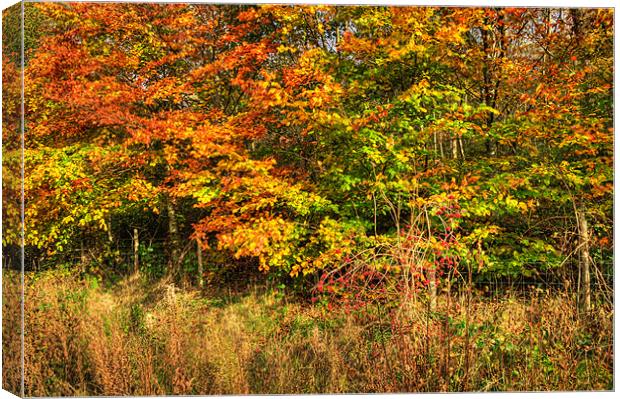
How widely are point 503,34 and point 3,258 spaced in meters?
4.73

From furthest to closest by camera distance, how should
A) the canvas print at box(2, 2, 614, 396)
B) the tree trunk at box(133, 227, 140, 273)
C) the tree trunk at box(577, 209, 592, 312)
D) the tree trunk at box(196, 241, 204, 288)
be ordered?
the tree trunk at box(133, 227, 140, 273) < the tree trunk at box(196, 241, 204, 288) < the tree trunk at box(577, 209, 592, 312) < the canvas print at box(2, 2, 614, 396)

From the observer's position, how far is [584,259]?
4.64m

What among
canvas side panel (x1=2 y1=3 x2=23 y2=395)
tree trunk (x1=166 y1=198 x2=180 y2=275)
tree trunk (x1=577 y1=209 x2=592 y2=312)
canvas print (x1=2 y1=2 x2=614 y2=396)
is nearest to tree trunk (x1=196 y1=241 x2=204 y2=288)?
canvas print (x1=2 y1=2 x2=614 y2=396)

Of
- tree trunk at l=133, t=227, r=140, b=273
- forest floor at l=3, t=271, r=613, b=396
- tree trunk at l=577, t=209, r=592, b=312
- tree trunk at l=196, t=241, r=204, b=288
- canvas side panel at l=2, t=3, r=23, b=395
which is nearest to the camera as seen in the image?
canvas side panel at l=2, t=3, r=23, b=395

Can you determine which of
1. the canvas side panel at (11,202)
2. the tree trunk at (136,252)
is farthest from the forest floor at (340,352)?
the tree trunk at (136,252)

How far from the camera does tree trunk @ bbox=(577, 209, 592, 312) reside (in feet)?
14.3

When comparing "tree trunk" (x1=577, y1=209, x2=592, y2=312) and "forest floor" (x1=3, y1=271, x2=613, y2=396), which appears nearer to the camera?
"forest floor" (x1=3, y1=271, x2=613, y2=396)

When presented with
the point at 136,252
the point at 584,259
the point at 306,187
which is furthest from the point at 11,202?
the point at 584,259

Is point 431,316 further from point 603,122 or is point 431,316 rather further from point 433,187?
point 603,122

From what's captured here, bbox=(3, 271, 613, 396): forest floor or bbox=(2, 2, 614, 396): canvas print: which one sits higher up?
bbox=(2, 2, 614, 396): canvas print

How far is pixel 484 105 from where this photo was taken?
5105mm

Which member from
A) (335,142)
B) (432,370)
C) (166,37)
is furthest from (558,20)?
(166,37)

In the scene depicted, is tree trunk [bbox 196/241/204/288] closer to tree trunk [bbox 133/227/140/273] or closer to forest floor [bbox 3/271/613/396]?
tree trunk [bbox 133/227/140/273]

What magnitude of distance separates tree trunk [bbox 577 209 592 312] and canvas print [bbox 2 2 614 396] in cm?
2
